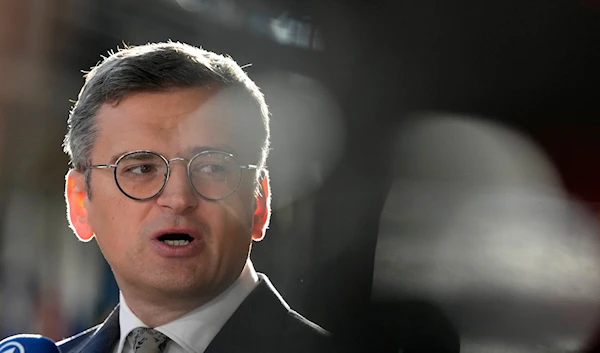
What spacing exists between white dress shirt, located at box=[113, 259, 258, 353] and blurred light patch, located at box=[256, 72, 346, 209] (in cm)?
20

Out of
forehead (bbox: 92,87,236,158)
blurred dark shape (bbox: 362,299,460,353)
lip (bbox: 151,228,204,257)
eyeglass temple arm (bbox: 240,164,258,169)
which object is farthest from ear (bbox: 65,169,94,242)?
blurred dark shape (bbox: 362,299,460,353)

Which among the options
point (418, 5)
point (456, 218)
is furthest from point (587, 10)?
point (456, 218)

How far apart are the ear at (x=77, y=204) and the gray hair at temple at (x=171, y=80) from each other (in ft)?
0.15

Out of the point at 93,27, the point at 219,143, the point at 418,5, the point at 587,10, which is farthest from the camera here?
the point at 93,27

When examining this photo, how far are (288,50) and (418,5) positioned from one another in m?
0.30

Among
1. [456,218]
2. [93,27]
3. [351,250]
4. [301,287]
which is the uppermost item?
[93,27]

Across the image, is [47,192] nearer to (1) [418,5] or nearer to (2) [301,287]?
(2) [301,287]

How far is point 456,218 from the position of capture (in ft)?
4.98

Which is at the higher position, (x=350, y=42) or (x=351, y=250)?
(x=350, y=42)

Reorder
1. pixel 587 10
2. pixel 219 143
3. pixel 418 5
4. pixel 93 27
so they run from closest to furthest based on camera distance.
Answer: pixel 587 10
pixel 418 5
pixel 219 143
pixel 93 27

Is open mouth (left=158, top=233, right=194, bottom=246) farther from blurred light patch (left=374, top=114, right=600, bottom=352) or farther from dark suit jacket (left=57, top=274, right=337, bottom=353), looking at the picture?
blurred light patch (left=374, top=114, right=600, bottom=352)

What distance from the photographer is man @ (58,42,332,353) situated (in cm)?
163

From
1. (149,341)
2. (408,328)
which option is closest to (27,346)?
(149,341)

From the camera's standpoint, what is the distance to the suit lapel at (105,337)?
69.9 inches
